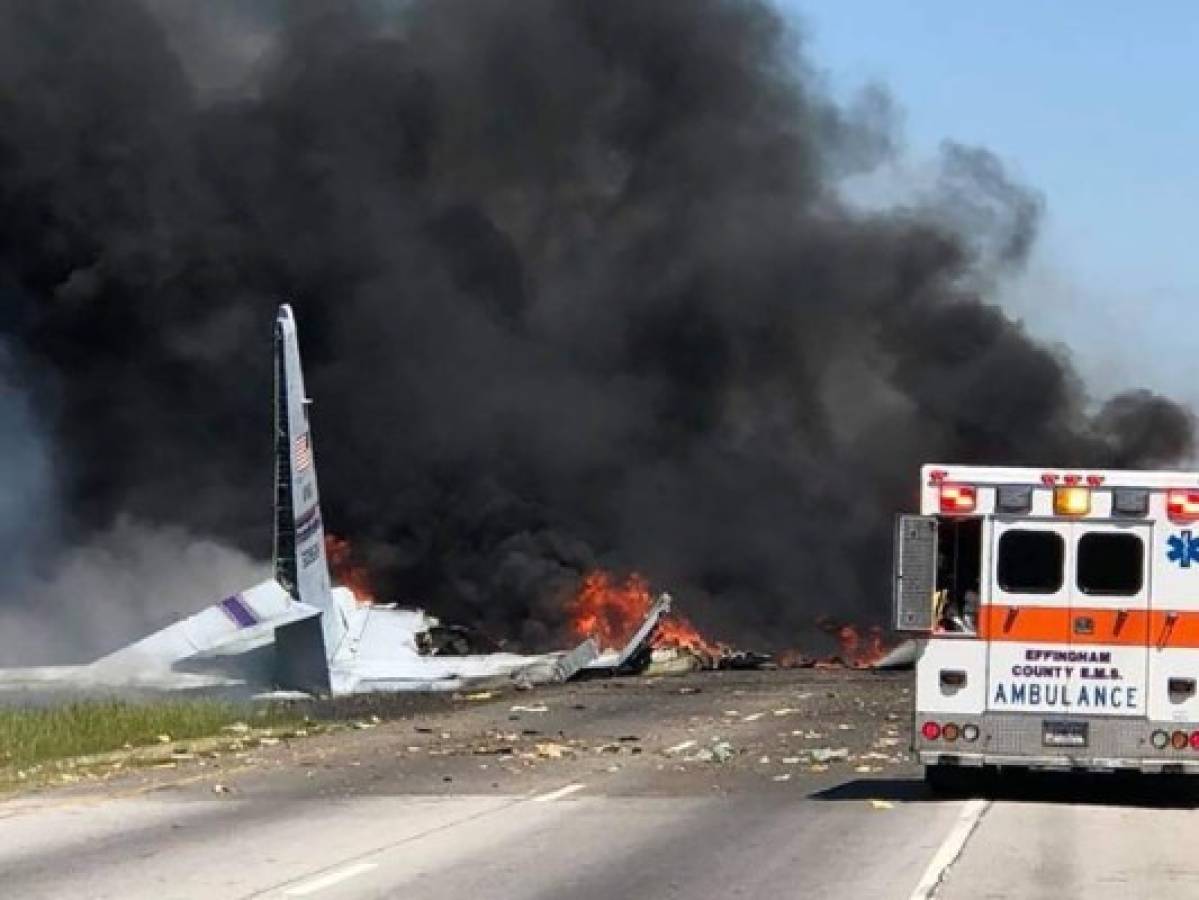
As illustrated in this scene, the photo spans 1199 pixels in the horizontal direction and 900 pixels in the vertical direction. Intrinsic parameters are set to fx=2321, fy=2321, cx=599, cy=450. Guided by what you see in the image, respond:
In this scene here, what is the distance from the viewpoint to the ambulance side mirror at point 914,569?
18422mm

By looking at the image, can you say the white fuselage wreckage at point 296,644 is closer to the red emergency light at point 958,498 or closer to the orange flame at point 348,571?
the orange flame at point 348,571

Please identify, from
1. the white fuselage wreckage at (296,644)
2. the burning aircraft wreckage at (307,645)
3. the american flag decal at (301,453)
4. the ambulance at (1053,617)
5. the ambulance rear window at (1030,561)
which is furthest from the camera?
the american flag decal at (301,453)

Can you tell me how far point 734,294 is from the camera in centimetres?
6931

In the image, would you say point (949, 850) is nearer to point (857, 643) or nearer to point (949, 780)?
point (949, 780)

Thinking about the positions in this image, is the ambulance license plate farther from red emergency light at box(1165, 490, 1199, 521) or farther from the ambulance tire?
red emergency light at box(1165, 490, 1199, 521)

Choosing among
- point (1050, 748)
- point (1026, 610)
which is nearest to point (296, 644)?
point (1026, 610)

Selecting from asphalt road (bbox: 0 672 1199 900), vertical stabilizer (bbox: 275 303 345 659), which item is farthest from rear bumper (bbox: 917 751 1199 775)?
vertical stabilizer (bbox: 275 303 345 659)

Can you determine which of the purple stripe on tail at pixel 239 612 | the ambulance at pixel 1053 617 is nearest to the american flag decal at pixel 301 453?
the purple stripe on tail at pixel 239 612

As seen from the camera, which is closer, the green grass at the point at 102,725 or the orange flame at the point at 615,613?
the green grass at the point at 102,725

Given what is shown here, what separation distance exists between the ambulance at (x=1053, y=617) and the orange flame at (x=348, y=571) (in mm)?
40463

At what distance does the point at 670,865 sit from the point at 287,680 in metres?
22.7

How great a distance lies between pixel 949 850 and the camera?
15383 millimetres

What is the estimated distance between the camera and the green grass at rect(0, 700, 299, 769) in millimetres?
24688

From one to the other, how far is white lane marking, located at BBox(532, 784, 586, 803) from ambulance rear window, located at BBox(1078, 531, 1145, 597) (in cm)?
466
